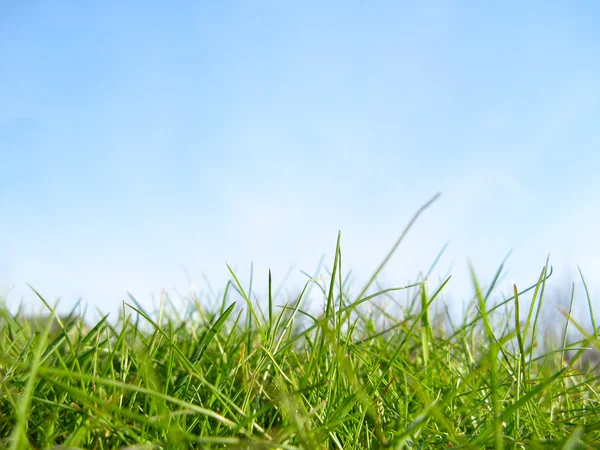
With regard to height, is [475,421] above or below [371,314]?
below

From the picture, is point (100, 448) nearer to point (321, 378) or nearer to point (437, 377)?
point (321, 378)

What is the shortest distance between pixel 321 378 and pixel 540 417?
22 cm

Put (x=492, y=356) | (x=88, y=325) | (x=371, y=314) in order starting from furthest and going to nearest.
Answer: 1. (x=88, y=325)
2. (x=371, y=314)
3. (x=492, y=356)

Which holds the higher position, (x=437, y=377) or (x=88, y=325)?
(x=437, y=377)

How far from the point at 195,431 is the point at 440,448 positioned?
235mm

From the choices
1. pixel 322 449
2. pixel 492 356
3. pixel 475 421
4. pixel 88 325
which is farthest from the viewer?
pixel 88 325

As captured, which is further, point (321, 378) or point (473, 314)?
point (473, 314)

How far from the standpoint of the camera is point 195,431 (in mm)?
490

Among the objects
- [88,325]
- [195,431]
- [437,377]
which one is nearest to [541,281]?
[437,377]

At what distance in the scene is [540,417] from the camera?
473mm

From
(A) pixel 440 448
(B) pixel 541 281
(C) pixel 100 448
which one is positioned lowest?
(C) pixel 100 448

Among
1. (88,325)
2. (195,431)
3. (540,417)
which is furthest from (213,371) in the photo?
(88,325)

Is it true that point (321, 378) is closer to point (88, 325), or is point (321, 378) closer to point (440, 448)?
point (440, 448)

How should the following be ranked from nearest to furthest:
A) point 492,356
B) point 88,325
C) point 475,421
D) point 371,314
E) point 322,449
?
point 492,356, point 322,449, point 475,421, point 371,314, point 88,325
